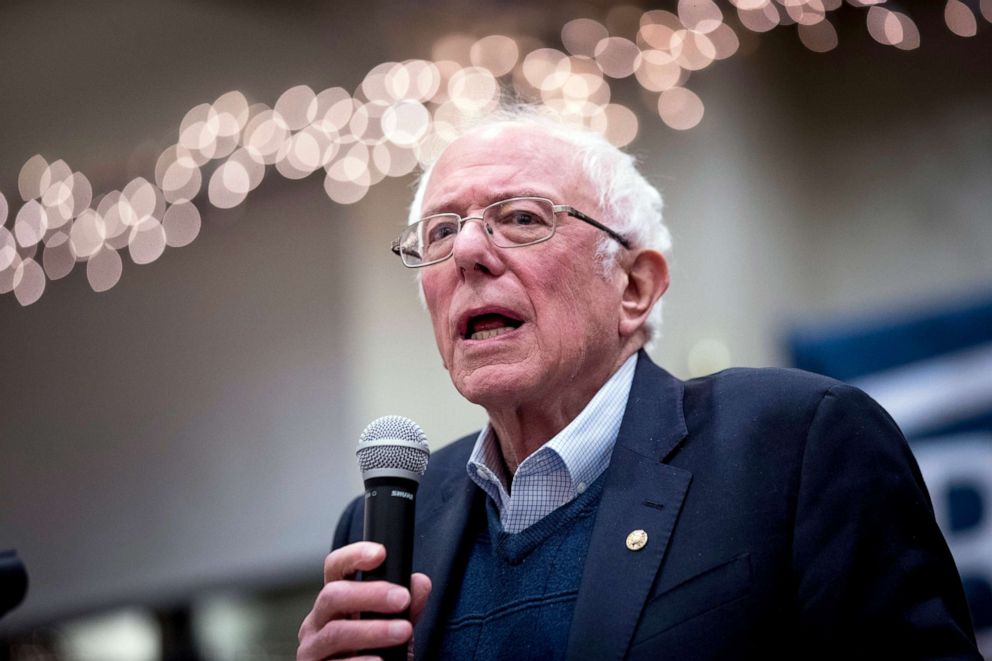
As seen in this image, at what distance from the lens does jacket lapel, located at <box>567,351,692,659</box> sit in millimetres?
1347

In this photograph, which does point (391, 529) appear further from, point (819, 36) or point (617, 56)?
point (819, 36)

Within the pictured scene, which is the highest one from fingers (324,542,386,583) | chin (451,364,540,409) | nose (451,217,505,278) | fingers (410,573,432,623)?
nose (451,217,505,278)

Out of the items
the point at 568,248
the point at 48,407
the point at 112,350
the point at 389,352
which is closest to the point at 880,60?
the point at 389,352

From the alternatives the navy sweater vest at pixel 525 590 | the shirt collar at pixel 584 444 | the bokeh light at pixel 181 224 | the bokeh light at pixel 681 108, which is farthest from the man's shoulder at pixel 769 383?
the bokeh light at pixel 181 224

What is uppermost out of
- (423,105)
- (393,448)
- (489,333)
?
(423,105)

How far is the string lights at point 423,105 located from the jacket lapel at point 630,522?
10.2 feet

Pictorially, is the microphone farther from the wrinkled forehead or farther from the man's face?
the wrinkled forehead

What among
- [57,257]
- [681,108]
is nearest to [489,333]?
[681,108]

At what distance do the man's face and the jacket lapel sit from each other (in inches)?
5.2

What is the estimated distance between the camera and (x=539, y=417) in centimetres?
171

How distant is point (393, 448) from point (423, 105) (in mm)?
3942

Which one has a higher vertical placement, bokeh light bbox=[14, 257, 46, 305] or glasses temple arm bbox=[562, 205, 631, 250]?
bokeh light bbox=[14, 257, 46, 305]

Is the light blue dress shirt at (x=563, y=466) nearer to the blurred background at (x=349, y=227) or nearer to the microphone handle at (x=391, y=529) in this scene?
the microphone handle at (x=391, y=529)

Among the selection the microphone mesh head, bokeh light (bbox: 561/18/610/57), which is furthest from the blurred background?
the microphone mesh head
